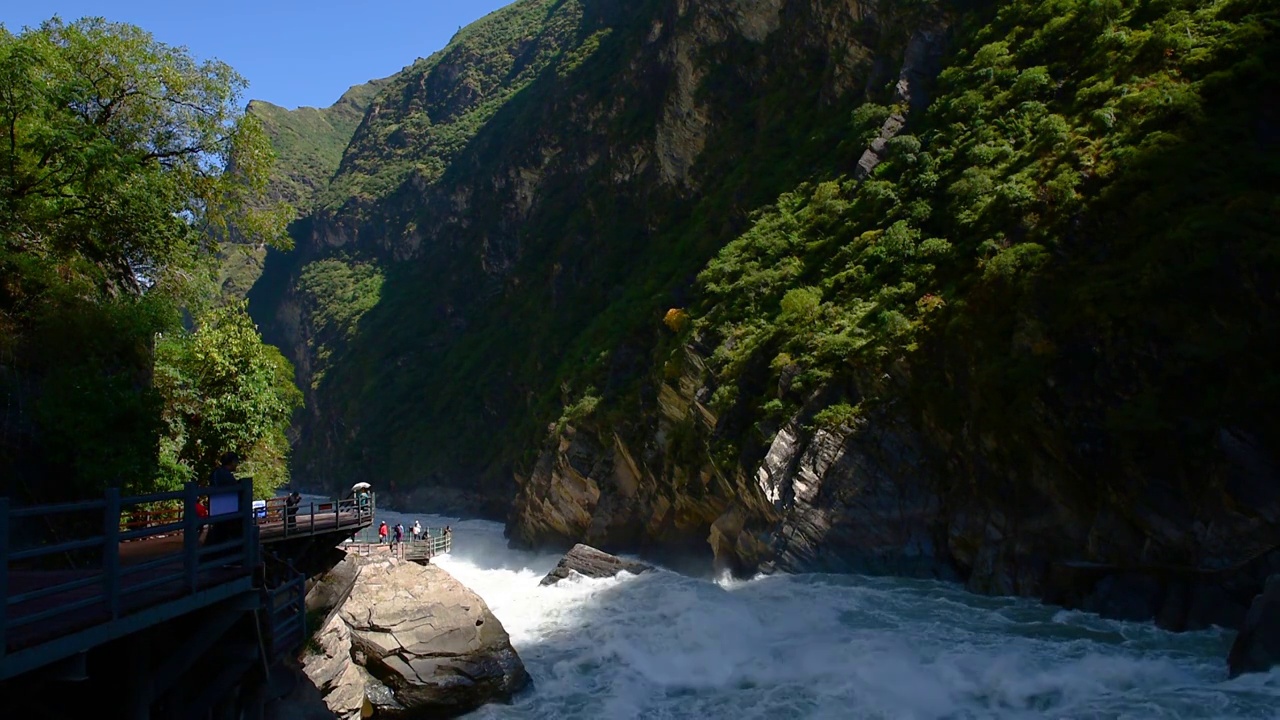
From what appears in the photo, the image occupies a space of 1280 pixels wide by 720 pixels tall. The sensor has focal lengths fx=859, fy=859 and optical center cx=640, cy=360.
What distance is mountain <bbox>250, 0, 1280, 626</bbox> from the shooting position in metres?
18.6

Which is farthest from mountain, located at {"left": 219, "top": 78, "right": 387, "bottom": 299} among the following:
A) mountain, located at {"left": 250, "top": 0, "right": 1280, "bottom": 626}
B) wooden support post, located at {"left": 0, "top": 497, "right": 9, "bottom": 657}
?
wooden support post, located at {"left": 0, "top": 497, "right": 9, "bottom": 657}

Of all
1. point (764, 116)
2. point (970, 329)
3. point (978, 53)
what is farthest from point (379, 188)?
point (970, 329)

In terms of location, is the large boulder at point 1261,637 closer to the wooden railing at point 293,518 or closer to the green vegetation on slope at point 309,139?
the wooden railing at point 293,518

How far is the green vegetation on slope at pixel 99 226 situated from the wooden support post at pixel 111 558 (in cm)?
955

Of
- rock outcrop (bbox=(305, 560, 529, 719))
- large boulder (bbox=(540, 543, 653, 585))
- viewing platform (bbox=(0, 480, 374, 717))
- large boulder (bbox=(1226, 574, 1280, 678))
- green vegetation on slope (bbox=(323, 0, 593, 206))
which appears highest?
green vegetation on slope (bbox=(323, 0, 593, 206))

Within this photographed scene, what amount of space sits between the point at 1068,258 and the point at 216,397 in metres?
22.7

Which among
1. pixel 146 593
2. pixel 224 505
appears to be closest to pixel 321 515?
pixel 224 505

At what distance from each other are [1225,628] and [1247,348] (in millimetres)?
5657

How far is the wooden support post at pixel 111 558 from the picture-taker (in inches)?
265

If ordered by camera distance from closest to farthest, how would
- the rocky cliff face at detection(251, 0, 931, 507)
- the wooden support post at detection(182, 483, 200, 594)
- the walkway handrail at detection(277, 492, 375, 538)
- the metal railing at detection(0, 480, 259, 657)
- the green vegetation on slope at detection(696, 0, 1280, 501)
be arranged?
the metal railing at detection(0, 480, 259, 657) → the wooden support post at detection(182, 483, 200, 594) → the green vegetation on slope at detection(696, 0, 1280, 501) → the walkway handrail at detection(277, 492, 375, 538) → the rocky cliff face at detection(251, 0, 931, 507)

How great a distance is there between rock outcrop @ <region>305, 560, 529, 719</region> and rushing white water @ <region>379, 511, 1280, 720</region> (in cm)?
81

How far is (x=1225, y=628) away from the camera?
16.8 meters

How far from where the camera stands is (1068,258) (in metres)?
22.0

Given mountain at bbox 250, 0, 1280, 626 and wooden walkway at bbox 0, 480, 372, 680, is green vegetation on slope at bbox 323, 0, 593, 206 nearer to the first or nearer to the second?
mountain at bbox 250, 0, 1280, 626
